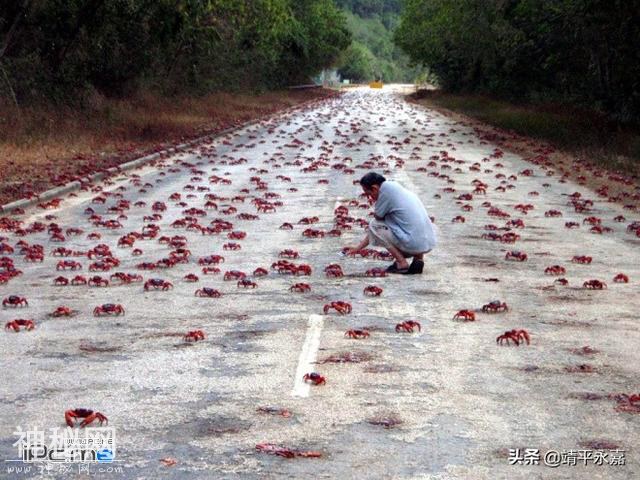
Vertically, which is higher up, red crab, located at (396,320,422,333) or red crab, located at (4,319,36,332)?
red crab, located at (396,320,422,333)

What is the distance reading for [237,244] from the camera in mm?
12969

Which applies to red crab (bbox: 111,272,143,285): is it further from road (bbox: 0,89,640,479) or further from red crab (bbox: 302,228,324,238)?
red crab (bbox: 302,228,324,238)

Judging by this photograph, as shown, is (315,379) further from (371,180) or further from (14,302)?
(371,180)

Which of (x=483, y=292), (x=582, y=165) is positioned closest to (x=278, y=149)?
(x=582, y=165)

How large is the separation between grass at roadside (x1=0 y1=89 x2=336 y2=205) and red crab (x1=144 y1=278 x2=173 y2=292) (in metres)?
7.52

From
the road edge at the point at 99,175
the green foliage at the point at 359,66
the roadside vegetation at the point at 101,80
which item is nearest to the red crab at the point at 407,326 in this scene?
the road edge at the point at 99,175

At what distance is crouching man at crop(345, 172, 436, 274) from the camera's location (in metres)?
11.2

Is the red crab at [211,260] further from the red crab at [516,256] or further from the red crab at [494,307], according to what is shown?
the red crab at [494,307]

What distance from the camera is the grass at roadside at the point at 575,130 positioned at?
86.5ft

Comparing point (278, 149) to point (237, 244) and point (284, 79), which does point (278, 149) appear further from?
point (284, 79)

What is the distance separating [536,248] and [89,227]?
21.1ft

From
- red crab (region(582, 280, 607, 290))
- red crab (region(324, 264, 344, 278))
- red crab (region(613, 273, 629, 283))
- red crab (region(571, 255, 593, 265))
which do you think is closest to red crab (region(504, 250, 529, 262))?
red crab (region(571, 255, 593, 265))

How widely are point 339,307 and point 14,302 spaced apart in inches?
119

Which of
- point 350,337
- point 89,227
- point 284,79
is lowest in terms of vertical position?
point 284,79
